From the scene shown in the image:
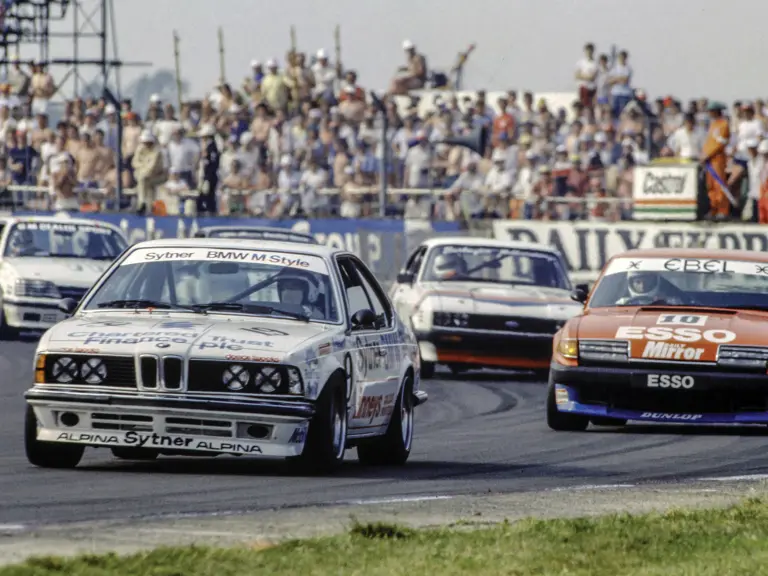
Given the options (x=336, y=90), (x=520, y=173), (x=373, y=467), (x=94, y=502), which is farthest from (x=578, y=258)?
(x=94, y=502)

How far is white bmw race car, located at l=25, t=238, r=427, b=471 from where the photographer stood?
9836 mm

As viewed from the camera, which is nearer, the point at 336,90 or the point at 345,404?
the point at 345,404

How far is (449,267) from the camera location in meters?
20.9

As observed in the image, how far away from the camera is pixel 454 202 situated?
27.6 metres

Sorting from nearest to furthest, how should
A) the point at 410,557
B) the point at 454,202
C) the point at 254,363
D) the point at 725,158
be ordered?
1. the point at 410,557
2. the point at 254,363
3. the point at 725,158
4. the point at 454,202

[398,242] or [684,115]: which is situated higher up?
[684,115]

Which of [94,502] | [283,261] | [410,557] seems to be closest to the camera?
[410,557]

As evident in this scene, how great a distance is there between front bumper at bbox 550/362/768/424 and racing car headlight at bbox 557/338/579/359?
0.12 metres

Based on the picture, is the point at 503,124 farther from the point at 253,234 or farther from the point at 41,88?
the point at 41,88

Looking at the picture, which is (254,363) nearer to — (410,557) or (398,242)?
(410,557)

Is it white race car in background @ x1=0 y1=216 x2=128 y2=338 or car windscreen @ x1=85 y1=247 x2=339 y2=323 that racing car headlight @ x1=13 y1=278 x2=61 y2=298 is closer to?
white race car in background @ x1=0 y1=216 x2=128 y2=338

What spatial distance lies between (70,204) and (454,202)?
648cm

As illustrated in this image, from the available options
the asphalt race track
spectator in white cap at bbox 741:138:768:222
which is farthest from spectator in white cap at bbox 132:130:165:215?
the asphalt race track

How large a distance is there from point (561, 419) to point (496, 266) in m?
6.73
